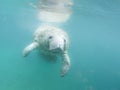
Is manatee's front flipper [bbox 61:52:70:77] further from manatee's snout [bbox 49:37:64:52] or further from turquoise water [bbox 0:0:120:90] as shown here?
turquoise water [bbox 0:0:120:90]

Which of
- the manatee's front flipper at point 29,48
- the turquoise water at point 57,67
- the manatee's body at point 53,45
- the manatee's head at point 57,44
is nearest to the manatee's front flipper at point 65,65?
the manatee's body at point 53,45

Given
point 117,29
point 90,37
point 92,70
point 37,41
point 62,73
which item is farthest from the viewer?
point 90,37

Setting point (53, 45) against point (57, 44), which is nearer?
point (57, 44)

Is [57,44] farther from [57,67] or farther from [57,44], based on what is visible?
[57,67]

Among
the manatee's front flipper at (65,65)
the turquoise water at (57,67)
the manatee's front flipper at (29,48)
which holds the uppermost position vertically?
the turquoise water at (57,67)

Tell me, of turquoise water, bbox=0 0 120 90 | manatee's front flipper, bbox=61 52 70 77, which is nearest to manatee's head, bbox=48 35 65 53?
manatee's front flipper, bbox=61 52 70 77

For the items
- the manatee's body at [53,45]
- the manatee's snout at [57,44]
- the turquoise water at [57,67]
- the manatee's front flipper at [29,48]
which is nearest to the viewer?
the manatee's snout at [57,44]

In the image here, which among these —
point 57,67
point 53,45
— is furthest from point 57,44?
point 57,67

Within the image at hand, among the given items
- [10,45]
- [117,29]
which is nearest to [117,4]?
[117,29]

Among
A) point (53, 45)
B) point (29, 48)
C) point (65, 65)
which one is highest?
point (29, 48)

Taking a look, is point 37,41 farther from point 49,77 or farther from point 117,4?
point 117,4

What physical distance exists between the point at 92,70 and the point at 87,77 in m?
1.52

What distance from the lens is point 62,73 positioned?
28.2 feet

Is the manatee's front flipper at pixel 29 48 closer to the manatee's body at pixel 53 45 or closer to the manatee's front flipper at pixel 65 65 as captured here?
the manatee's body at pixel 53 45
